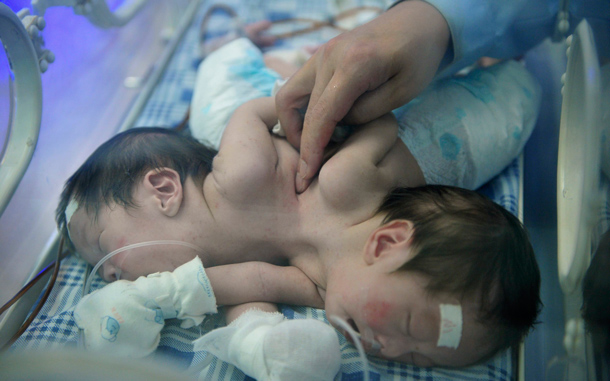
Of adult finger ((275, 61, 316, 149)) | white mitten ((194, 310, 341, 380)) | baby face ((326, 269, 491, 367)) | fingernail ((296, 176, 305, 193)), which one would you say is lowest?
white mitten ((194, 310, 341, 380))

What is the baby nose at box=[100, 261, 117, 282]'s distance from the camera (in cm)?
91

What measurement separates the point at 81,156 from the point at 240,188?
19.1 inches

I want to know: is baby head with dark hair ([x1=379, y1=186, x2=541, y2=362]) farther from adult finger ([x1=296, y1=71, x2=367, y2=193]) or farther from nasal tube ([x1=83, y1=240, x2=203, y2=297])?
nasal tube ([x1=83, y1=240, x2=203, y2=297])

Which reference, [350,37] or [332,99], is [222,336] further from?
[350,37]

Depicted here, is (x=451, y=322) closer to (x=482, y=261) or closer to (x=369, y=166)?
(x=482, y=261)

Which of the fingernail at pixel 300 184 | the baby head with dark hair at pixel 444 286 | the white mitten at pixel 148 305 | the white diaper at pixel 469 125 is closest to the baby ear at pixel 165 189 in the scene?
the white mitten at pixel 148 305

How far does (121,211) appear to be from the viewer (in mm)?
904

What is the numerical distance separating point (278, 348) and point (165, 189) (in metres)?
0.39

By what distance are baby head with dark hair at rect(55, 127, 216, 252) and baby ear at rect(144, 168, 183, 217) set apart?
0.04 ft

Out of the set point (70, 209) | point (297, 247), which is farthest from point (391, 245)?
point (70, 209)

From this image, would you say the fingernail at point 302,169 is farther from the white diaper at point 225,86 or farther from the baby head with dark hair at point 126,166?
the white diaper at point 225,86

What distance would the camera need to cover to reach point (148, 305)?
0.84 meters

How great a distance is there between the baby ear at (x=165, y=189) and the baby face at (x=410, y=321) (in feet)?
1.24

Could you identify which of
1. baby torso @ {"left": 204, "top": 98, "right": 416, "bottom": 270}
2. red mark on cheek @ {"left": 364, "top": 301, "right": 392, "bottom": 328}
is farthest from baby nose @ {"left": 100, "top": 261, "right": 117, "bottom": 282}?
red mark on cheek @ {"left": 364, "top": 301, "right": 392, "bottom": 328}
